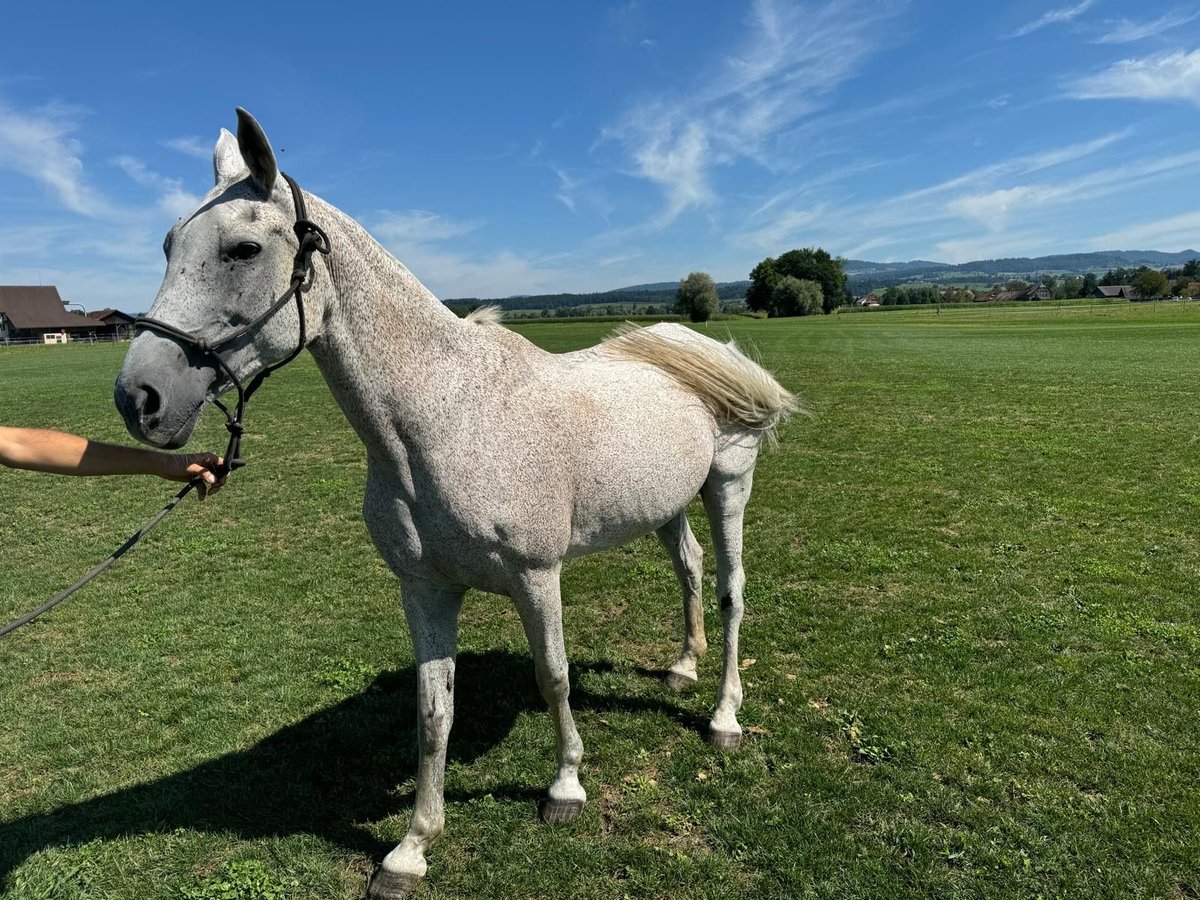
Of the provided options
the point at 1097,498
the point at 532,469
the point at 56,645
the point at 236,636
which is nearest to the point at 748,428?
the point at 532,469

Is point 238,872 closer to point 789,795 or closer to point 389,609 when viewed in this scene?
point 789,795

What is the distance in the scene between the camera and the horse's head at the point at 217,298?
191cm

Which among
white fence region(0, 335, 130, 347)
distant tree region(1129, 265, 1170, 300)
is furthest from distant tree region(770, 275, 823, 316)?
white fence region(0, 335, 130, 347)

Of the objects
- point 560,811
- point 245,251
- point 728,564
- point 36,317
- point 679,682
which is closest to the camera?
point 245,251

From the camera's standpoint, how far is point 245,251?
203 centimetres

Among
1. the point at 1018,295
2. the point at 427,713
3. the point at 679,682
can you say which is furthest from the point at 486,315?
the point at 1018,295

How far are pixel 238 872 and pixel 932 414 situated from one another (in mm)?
14576

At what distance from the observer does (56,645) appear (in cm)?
521

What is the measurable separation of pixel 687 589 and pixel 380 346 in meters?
2.90

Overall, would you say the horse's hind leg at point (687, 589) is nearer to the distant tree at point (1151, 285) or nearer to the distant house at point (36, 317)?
the distant house at point (36, 317)

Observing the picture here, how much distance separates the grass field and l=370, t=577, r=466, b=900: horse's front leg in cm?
18

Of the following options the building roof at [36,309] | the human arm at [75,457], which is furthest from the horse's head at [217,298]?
the building roof at [36,309]

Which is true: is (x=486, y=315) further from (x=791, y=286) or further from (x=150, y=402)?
(x=791, y=286)

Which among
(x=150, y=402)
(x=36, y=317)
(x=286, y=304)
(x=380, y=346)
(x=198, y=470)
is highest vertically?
(x=36, y=317)
